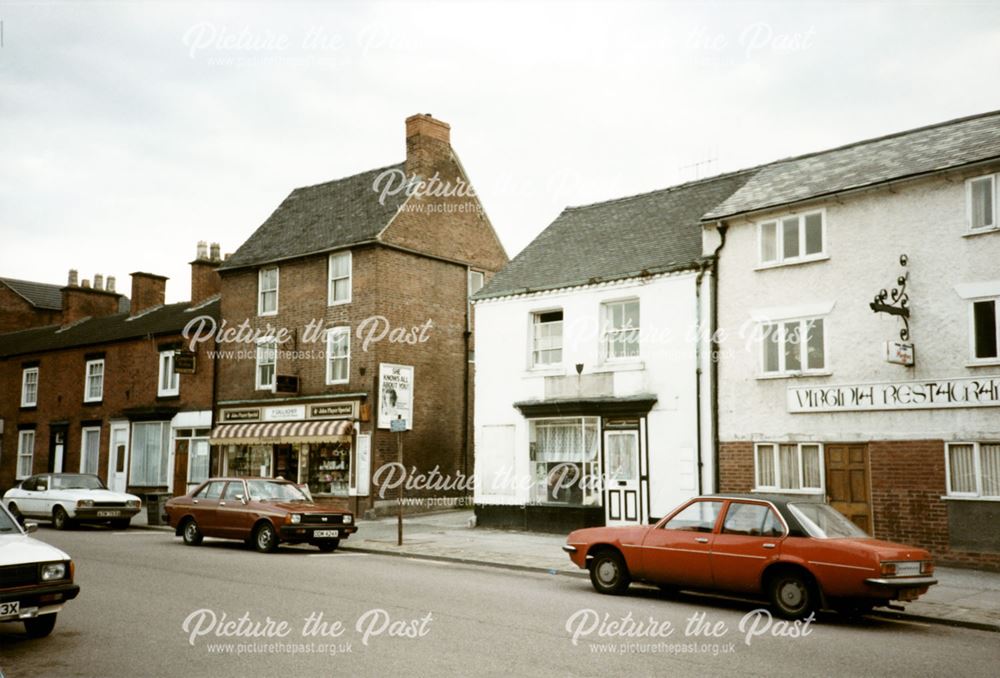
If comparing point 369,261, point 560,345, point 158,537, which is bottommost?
point 158,537

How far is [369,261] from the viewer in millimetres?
26266

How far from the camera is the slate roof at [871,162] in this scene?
16.5m

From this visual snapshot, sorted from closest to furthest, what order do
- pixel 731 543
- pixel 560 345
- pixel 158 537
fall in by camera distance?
pixel 731 543 → pixel 158 537 → pixel 560 345

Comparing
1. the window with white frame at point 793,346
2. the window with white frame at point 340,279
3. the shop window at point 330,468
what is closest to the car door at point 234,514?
the shop window at point 330,468

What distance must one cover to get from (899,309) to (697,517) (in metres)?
7.22

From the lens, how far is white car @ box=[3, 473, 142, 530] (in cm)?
2239

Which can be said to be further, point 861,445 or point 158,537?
point 158,537

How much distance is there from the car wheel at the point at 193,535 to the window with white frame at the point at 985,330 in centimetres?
1580

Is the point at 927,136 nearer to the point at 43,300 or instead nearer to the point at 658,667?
the point at 658,667

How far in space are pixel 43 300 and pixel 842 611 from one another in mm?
47770

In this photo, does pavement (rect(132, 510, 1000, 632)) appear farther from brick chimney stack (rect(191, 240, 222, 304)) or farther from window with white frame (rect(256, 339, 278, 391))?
brick chimney stack (rect(191, 240, 222, 304))

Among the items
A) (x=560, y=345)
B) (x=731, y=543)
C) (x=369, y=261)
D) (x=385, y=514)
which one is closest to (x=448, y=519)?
(x=385, y=514)

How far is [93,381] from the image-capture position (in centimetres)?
3444

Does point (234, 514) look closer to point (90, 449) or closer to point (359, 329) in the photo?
point (359, 329)
